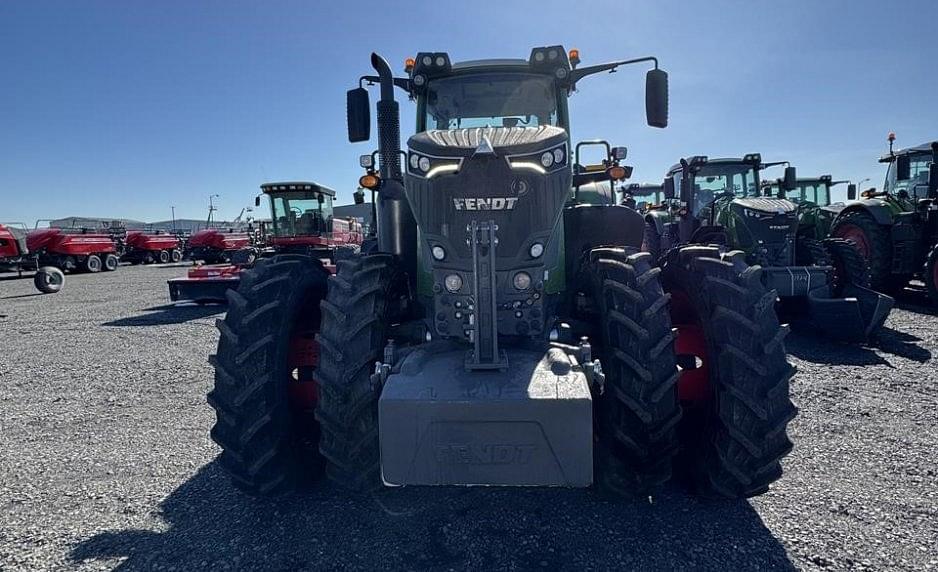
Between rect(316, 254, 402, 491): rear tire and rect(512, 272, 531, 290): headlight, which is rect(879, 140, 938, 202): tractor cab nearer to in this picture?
rect(512, 272, 531, 290): headlight

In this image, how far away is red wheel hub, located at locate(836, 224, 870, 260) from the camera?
9.86 m

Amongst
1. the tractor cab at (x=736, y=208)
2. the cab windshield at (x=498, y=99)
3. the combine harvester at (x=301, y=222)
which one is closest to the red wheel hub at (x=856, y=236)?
the tractor cab at (x=736, y=208)

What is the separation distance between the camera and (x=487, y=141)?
2.59 metres

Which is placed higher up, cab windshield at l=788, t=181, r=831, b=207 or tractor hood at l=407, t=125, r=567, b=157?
cab windshield at l=788, t=181, r=831, b=207

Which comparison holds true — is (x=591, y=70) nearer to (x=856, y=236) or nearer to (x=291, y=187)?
(x=856, y=236)

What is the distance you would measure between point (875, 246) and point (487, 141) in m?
10.2

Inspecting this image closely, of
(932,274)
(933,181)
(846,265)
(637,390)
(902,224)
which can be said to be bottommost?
(932,274)

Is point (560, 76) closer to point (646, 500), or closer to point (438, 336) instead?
point (438, 336)

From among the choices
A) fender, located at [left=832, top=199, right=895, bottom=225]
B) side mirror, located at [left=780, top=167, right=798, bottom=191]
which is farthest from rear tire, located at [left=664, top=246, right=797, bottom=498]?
fender, located at [left=832, top=199, right=895, bottom=225]

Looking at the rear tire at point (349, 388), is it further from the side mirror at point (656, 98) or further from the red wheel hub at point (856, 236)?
the red wheel hub at point (856, 236)

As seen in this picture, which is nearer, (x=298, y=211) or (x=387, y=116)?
(x=387, y=116)

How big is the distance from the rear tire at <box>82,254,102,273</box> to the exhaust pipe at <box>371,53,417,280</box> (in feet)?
78.2

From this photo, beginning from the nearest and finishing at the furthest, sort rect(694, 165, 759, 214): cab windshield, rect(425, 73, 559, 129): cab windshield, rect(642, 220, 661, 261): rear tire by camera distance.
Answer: rect(425, 73, 559, 129): cab windshield → rect(694, 165, 759, 214): cab windshield → rect(642, 220, 661, 261): rear tire

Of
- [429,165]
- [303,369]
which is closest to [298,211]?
[303,369]
